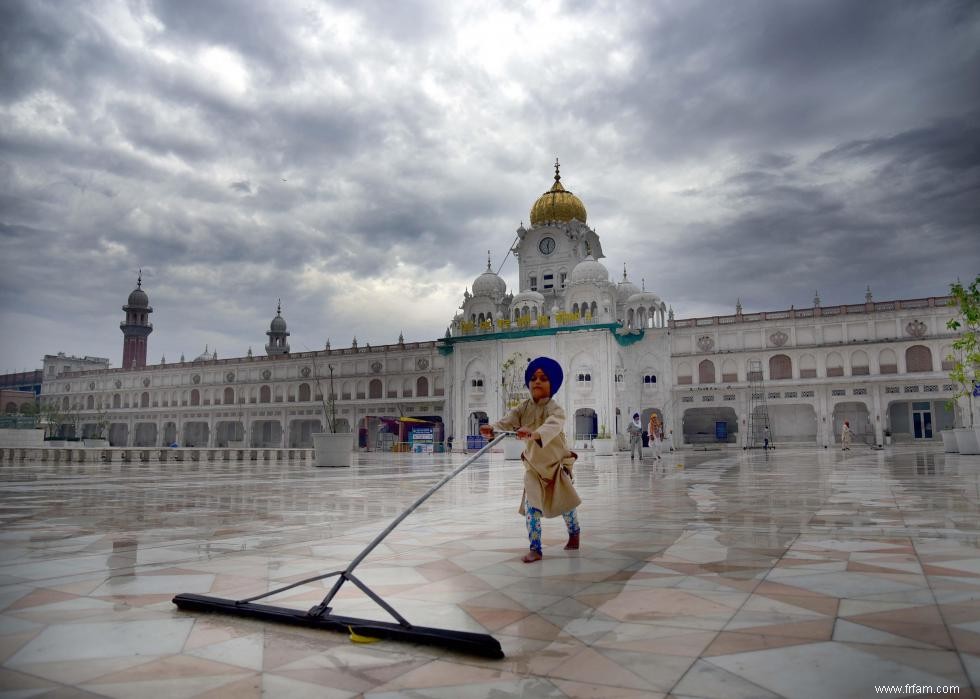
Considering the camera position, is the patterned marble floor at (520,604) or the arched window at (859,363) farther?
the arched window at (859,363)

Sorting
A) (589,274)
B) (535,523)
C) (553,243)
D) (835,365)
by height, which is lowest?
(535,523)

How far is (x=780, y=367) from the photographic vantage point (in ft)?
125

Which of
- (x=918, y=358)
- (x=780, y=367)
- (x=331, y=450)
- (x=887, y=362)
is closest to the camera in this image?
(x=331, y=450)

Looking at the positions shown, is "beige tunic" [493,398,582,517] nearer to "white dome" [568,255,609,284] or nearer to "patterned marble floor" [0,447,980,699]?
"patterned marble floor" [0,447,980,699]

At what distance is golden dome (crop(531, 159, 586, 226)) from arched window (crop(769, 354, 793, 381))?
1548 centimetres

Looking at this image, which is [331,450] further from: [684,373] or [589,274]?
[684,373]

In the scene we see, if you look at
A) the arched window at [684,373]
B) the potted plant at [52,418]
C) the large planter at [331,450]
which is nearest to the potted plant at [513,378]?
the arched window at [684,373]

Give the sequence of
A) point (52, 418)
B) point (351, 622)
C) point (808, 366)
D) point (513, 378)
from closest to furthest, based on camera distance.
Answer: point (351, 622)
point (808, 366)
point (513, 378)
point (52, 418)

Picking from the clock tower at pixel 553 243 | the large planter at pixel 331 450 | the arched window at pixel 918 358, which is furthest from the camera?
the clock tower at pixel 553 243

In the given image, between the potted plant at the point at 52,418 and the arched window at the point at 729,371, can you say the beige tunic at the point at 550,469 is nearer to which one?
the arched window at the point at 729,371

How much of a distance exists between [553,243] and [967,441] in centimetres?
2966

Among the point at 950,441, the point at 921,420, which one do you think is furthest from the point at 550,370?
the point at 921,420

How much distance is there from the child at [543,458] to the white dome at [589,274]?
3514cm

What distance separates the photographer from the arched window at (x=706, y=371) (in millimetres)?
39500
